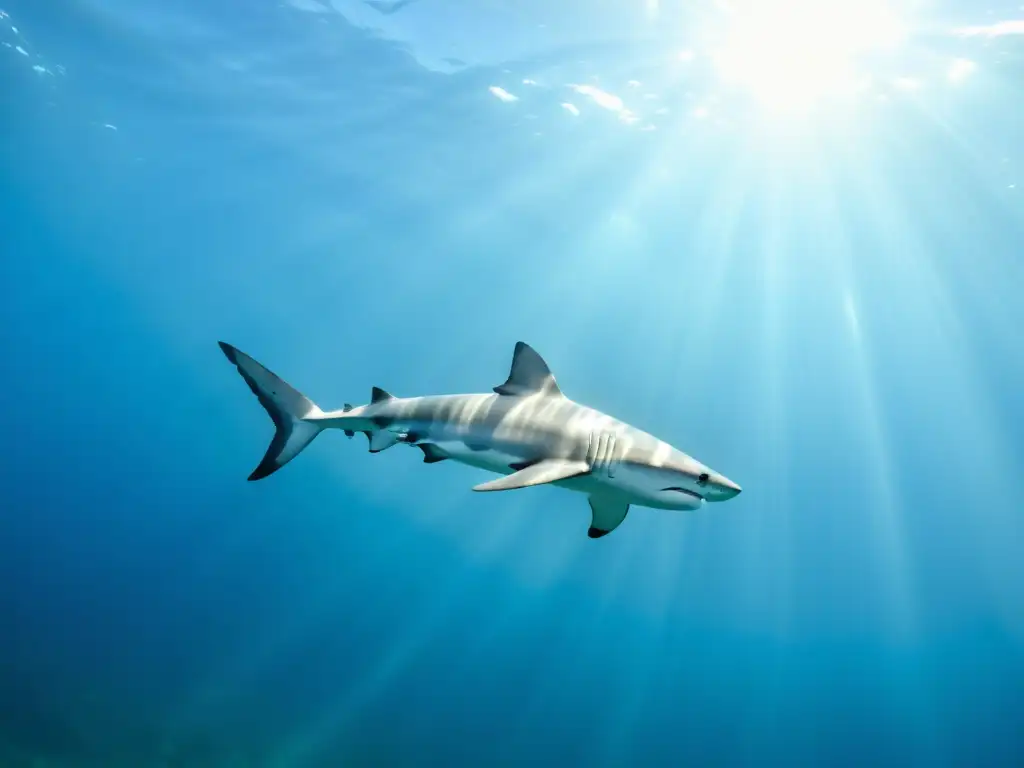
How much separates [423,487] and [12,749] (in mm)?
51655

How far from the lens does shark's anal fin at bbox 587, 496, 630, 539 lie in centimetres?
487

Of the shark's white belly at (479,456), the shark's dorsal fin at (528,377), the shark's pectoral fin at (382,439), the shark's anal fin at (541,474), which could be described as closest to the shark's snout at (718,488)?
the shark's anal fin at (541,474)

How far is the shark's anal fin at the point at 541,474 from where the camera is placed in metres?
3.55

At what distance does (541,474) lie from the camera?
154 inches

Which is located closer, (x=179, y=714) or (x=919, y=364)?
(x=179, y=714)

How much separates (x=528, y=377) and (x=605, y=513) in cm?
141

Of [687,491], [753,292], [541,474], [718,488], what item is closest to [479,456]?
[541,474]

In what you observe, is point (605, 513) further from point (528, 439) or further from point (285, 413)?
point (285, 413)

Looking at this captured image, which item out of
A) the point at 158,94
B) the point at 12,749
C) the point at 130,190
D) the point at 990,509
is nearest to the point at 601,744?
the point at 12,749

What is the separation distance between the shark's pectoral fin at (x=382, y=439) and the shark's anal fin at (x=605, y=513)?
80.4 inches

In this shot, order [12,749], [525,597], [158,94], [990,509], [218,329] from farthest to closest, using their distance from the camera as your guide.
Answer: [218,329], [525,597], [990,509], [158,94], [12,749]

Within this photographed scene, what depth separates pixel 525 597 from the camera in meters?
66.1

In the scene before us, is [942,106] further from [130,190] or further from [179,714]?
[130,190]

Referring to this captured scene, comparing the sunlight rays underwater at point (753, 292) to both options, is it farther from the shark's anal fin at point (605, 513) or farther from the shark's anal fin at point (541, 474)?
the shark's anal fin at point (541, 474)
